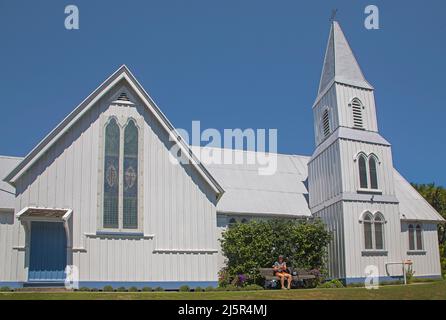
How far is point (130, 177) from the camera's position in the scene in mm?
27422

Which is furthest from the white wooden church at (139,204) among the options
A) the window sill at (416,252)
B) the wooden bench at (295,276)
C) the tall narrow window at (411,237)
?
the wooden bench at (295,276)

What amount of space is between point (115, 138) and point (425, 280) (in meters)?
20.8

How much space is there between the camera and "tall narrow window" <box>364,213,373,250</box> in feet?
105

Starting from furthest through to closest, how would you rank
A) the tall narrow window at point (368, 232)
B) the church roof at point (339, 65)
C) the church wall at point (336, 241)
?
the church roof at point (339, 65) < the tall narrow window at point (368, 232) < the church wall at point (336, 241)

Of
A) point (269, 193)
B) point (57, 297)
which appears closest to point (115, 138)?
point (57, 297)

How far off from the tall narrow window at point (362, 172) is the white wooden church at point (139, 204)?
0.06 m

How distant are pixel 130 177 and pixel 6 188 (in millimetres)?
7705

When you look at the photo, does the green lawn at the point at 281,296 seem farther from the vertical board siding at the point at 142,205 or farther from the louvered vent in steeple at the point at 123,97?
the louvered vent in steeple at the point at 123,97

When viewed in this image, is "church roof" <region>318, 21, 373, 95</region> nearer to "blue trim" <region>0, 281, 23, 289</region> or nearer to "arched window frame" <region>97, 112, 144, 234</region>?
"arched window frame" <region>97, 112, 144, 234</region>

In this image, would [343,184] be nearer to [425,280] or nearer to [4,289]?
[425,280]

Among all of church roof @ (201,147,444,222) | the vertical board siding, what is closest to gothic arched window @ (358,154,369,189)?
church roof @ (201,147,444,222)

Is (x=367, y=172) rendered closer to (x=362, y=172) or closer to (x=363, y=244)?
(x=362, y=172)

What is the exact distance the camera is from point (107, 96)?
90.9 ft

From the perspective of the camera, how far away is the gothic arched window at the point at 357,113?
34406mm
